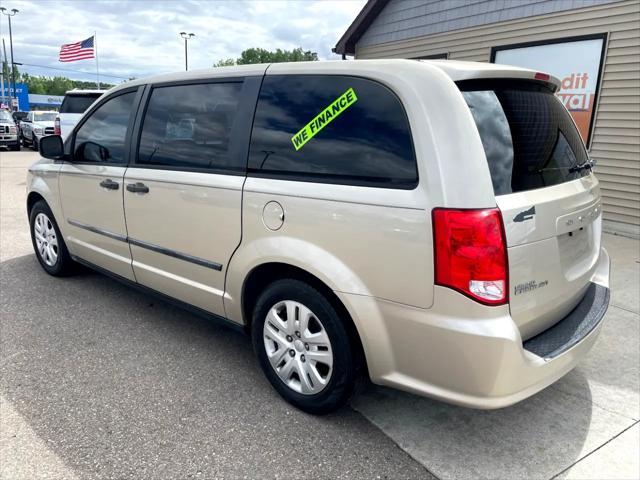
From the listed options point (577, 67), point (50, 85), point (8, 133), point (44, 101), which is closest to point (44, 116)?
point (8, 133)

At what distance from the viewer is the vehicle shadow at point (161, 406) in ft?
7.64

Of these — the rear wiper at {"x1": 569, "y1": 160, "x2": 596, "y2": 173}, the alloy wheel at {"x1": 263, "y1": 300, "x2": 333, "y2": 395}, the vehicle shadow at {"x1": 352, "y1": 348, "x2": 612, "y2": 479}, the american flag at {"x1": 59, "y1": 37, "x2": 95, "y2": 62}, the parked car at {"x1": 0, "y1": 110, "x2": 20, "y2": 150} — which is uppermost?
the american flag at {"x1": 59, "y1": 37, "x2": 95, "y2": 62}

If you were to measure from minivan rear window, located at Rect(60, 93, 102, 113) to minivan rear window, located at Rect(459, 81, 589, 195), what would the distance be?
A: 40.7 ft

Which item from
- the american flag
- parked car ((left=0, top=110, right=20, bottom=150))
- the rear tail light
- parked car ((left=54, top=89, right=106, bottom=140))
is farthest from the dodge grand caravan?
the american flag

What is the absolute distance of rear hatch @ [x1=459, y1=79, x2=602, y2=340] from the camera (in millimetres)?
2102

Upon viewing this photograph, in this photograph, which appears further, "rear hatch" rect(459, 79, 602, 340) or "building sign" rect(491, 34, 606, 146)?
"building sign" rect(491, 34, 606, 146)

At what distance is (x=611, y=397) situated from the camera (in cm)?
294

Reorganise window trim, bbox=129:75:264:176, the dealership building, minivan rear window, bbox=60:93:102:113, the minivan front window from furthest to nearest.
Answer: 1. the minivan front window
2. minivan rear window, bbox=60:93:102:113
3. the dealership building
4. window trim, bbox=129:75:264:176

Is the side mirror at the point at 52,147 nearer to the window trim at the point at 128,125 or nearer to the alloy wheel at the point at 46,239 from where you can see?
the window trim at the point at 128,125

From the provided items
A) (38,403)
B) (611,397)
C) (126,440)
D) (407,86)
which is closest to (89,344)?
(38,403)

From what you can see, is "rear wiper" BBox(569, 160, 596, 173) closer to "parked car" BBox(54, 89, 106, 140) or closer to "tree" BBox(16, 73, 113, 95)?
"parked car" BBox(54, 89, 106, 140)

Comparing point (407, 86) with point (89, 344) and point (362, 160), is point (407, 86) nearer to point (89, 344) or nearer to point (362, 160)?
point (362, 160)

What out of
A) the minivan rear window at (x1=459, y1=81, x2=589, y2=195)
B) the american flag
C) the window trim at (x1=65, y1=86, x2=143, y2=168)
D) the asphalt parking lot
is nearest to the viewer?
the minivan rear window at (x1=459, y1=81, x2=589, y2=195)

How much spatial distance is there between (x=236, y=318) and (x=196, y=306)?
0.40 metres
